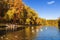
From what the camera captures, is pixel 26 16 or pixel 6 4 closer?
pixel 6 4

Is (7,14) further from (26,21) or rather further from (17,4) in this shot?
(26,21)

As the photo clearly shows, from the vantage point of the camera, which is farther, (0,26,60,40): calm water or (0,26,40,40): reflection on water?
(0,26,60,40): calm water

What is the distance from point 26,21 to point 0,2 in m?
36.6

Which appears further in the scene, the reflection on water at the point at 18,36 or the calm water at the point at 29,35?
the calm water at the point at 29,35

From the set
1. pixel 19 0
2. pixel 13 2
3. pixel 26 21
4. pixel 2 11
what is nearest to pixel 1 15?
pixel 2 11

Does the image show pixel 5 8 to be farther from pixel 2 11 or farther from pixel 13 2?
pixel 13 2

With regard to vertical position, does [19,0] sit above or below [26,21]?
above

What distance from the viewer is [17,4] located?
67.8 m

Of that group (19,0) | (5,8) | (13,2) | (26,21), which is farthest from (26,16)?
(5,8)

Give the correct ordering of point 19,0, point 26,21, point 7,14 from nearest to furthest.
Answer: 1. point 7,14
2. point 19,0
3. point 26,21

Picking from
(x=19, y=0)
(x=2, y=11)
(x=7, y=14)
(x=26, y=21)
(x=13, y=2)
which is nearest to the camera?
(x=7, y=14)

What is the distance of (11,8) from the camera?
6000cm

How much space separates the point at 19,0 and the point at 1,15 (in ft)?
40.1

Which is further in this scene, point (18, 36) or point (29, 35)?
point (29, 35)
